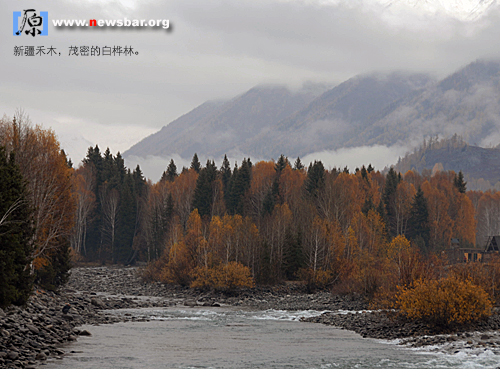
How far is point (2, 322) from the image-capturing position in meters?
25.3

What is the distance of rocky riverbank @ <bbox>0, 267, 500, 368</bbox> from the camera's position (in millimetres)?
24312

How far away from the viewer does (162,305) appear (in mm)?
47844

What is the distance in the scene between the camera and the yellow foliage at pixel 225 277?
2237 inches

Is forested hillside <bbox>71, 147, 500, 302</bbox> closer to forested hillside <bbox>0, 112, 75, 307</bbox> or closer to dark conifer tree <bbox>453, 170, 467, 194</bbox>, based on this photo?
dark conifer tree <bbox>453, 170, 467, 194</bbox>

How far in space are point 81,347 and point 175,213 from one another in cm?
6492

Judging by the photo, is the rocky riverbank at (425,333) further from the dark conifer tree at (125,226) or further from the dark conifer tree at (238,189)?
the dark conifer tree at (125,226)

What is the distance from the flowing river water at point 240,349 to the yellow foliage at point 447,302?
3219 millimetres

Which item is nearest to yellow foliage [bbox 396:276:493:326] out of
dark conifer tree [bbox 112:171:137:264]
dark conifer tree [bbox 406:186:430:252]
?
dark conifer tree [bbox 406:186:430:252]

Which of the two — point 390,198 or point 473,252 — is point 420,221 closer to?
point 390,198

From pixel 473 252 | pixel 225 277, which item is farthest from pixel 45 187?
pixel 473 252

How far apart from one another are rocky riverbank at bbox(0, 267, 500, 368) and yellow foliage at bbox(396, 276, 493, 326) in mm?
643

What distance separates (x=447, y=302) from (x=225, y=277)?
30.3 m

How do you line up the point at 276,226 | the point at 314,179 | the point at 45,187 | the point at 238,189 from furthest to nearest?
1. the point at 238,189
2. the point at 314,179
3. the point at 276,226
4. the point at 45,187

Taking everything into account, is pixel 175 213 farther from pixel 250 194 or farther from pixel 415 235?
pixel 415 235
